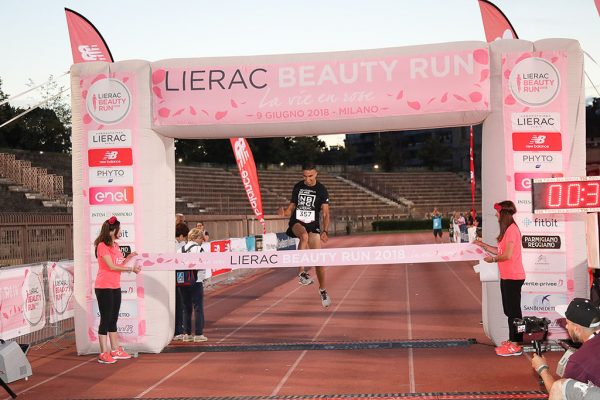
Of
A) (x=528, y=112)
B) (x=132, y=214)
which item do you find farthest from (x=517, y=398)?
(x=132, y=214)

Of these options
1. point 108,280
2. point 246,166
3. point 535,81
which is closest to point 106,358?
point 108,280

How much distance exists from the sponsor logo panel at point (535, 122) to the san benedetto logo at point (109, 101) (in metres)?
6.07

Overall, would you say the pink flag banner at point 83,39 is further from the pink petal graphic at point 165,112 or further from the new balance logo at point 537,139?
the new balance logo at point 537,139

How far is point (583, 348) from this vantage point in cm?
439

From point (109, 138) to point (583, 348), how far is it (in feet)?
29.4

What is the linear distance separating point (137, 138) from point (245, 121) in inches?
70.6

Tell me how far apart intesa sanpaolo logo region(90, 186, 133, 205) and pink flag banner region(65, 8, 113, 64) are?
12.3 feet

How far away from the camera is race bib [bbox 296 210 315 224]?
11836 millimetres

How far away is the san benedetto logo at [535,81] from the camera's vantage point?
430 inches

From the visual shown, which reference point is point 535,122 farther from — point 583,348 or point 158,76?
point 583,348

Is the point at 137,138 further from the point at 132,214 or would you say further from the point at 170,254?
the point at 170,254

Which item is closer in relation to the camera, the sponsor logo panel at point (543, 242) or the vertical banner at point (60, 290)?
the sponsor logo panel at point (543, 242)

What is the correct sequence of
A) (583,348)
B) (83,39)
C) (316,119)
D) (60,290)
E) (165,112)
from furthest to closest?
(83,39)
(60,290)
(165,112)
(316,119)
(583,348)

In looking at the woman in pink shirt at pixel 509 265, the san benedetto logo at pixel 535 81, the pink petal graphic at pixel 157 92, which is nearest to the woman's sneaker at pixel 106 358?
the pink petal graphic at pixel 157 92
